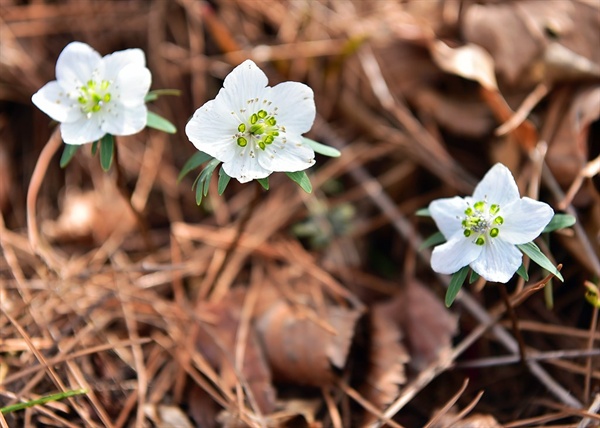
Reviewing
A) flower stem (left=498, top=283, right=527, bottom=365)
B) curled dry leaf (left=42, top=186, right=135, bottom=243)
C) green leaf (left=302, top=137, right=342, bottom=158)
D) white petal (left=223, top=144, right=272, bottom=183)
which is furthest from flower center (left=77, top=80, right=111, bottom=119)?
flower stem (left=498, top=283, right=527, bottom=365)

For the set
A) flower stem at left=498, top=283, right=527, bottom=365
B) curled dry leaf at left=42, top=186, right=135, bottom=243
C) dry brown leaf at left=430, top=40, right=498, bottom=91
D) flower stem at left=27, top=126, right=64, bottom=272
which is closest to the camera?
flower stem at left=498, top=283, right=527, bottom=365

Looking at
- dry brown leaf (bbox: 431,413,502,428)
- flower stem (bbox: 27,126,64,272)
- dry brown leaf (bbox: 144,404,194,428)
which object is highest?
flower stem (bbox: 27,126,64,272)

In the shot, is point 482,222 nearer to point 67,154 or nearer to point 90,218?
point 67,154

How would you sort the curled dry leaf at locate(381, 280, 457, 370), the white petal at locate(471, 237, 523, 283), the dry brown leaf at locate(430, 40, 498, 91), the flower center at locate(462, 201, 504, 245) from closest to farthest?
the white petal at locate(471, 237, 523, 283)
the flower center at locate(462, 201, 504, 245)
the curled dry leaf at locate(381, 280, 457, 370)
the dry brown leaf at locate(430, 40, 498, 91)

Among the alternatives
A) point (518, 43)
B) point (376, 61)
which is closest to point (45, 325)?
point (376, 61)

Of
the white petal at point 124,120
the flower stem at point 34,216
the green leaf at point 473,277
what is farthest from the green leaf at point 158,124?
the green leaf at point 473,277

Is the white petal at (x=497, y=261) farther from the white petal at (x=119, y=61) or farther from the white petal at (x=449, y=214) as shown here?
the white petal at (x=119, y=61)

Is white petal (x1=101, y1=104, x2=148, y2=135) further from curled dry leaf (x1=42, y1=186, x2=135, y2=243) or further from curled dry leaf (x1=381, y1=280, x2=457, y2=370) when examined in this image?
curled dry leaf (x1=381, y1=280, x2=457, y2=370)

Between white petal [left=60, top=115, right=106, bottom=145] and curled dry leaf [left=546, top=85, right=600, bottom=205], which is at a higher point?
white petal [left=60, top=115, right=106, bottom=145]
